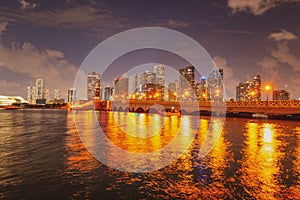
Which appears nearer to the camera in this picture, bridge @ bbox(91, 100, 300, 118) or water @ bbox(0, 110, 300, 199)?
water @ bbox(0, 110, 300, 199)

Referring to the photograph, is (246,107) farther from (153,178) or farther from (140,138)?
(153,178)

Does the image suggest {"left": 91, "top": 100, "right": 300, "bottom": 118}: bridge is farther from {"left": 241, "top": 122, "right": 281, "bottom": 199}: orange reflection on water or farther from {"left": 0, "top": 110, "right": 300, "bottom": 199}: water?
{"left": 0, "top": 110, "right": 300, "bottom": 199}: water

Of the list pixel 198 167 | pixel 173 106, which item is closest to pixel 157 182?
pixel 198 167

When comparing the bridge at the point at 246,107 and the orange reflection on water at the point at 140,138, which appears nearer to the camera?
the orange reflection on water at the point at 140,138

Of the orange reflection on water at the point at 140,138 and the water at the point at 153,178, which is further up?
the water at the point at 153,178

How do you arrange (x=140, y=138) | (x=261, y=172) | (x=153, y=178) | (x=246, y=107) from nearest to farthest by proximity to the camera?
(x=153, y=178) → (x=261, y=172) → (x=140, y=138) → (x=246, y=107)

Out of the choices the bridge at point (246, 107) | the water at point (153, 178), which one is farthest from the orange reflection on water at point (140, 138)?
the bridge at point (246, 107)

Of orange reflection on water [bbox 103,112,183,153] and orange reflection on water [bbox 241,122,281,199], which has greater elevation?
orange reflection on water [bbox 241,122,281,199]

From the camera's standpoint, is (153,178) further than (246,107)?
No

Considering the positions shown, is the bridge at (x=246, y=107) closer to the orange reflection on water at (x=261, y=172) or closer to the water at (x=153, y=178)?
the orange reflection on water at (x=261, y=172)

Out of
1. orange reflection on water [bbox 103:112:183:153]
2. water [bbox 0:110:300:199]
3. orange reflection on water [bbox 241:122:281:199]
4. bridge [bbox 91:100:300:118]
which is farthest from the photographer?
bridge [bbox 91:100:300:118]

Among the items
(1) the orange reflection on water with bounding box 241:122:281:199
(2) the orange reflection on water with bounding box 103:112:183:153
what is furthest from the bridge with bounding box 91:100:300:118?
(1) the orange reflection on water with bounding box 241:122:281:199

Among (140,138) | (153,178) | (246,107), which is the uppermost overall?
(246,107)

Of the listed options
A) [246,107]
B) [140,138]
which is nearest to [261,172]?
[140,138]
